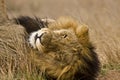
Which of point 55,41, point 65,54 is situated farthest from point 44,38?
point 65,54

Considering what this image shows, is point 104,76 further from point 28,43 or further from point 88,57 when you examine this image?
point 28,43

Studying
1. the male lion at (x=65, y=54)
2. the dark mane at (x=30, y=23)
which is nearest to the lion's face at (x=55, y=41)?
the male lion at (x=65, y=54)

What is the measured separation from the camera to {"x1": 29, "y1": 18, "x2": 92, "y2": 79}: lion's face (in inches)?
207

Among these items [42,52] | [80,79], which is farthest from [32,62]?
[80,79]

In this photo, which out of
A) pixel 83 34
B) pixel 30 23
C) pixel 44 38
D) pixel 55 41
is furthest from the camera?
pixel 30 23

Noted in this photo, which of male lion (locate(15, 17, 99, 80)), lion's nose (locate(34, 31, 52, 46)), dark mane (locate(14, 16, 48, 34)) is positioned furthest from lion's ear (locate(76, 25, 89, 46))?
dark mane (locate(14, 16, 48, 34))

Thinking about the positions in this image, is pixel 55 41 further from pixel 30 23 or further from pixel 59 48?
pixel 30 23

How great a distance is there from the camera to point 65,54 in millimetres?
5316

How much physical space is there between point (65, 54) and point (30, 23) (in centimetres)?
101

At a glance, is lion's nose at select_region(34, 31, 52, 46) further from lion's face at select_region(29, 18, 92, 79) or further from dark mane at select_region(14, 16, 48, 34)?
dark mane at select_region(14, 16, 48, 34)

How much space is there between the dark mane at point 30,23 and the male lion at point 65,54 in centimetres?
41

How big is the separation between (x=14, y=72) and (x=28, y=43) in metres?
0.36

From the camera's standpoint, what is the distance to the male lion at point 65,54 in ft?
17.2

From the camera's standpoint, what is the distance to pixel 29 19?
6.26 meters
